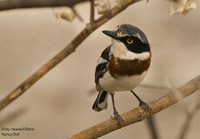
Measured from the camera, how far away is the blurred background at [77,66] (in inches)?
223

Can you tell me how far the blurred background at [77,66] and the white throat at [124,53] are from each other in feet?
8.70

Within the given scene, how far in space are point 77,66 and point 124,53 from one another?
12.5ft

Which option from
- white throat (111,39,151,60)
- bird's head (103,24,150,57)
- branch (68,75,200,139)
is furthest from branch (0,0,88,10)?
white throat (111,39,151,60)

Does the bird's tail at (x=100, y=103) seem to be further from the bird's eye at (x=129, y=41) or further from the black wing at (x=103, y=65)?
the bird's eye at (x=129, y=41)

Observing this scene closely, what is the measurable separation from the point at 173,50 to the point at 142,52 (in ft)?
13.2

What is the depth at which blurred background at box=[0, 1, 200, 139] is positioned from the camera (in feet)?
18.6

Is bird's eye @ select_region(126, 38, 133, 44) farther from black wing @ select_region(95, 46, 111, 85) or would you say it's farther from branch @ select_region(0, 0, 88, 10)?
branch @ select_region(0, 0, 88, 10)

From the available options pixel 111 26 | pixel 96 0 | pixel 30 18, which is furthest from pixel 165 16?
pixel 96 0

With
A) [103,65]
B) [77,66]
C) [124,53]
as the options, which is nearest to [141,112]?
[124,53]

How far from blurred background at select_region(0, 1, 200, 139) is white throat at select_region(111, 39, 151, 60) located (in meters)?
2.65

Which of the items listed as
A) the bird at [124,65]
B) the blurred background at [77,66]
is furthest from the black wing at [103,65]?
the blurred background at [77,66]

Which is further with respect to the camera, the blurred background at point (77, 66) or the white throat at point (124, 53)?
the blurred background at point (77, 66)

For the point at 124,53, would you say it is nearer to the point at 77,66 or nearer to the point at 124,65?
the point at 124,65

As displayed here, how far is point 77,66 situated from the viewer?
6.43 meters
